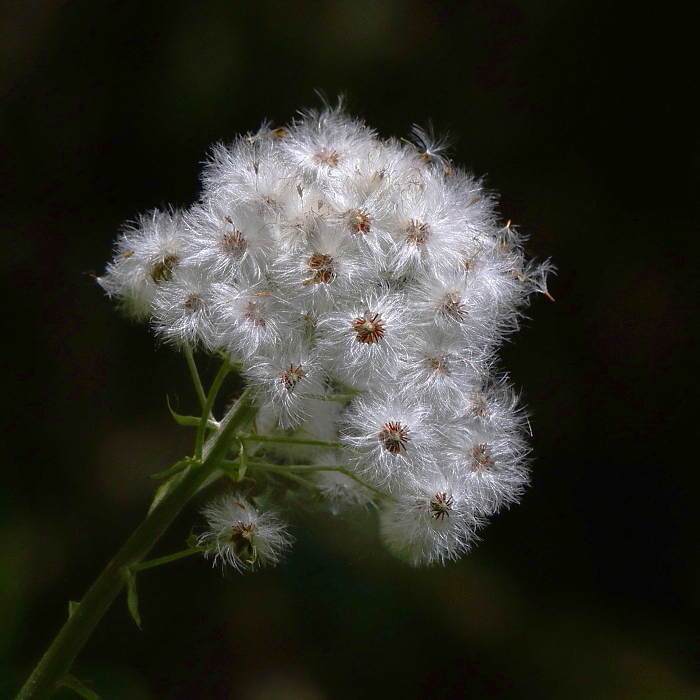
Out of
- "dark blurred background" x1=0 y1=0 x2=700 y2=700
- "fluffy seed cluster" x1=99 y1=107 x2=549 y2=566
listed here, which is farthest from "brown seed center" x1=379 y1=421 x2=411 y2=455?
"dark blurred background" x1=0 y1=0 x2=700 y2=700

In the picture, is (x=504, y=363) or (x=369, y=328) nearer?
(x=369, y=328)

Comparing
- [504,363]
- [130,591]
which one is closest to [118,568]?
[130,591]

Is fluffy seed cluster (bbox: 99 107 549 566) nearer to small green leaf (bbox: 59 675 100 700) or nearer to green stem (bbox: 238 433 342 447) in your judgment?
green stem (bbox: 238 433 342 447)

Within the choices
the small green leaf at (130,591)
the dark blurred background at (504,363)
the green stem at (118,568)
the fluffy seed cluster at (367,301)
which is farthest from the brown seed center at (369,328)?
the dark blurred background at (504,363)

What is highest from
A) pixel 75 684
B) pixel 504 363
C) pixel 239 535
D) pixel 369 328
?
pixel 504 363

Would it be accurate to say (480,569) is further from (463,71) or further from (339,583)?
(463,71)

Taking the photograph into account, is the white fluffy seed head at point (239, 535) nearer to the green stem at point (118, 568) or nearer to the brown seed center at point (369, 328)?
the green stem at point (118, 568)

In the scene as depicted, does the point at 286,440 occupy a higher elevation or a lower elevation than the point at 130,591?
higher

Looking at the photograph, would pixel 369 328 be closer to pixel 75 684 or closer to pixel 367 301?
pixel 367 301
